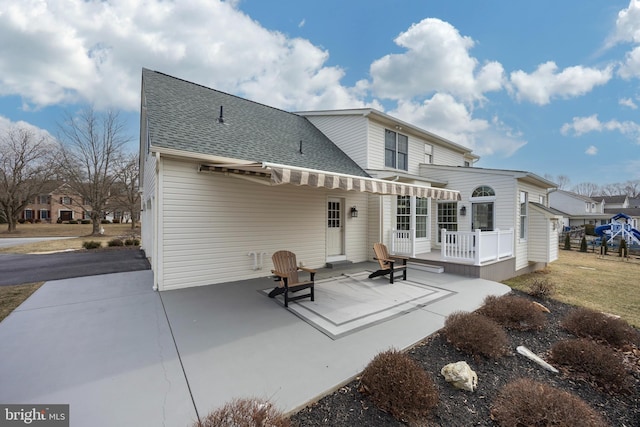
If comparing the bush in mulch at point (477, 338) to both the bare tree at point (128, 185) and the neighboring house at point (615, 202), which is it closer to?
the bare tree at point (128, 185)

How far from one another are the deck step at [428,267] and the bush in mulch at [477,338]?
5.60 meters

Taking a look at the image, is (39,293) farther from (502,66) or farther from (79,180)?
(79,180)

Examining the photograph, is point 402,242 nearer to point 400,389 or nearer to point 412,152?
point 412,152

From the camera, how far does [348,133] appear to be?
13195 mm

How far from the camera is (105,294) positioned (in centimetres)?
703

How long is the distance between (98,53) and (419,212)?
1733cm

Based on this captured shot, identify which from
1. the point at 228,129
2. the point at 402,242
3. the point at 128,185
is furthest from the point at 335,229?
the point at 128,185

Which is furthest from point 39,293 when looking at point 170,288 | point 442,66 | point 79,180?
point 79,180

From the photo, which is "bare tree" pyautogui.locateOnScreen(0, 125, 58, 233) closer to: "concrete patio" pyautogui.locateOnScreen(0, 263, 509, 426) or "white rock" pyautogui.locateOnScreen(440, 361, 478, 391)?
"concrete patio" pyautogui.locateOnScreen(0, 263, 509, 426)

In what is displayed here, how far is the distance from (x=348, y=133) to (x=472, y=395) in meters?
11.8

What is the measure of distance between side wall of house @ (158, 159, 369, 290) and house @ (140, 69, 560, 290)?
0.04m

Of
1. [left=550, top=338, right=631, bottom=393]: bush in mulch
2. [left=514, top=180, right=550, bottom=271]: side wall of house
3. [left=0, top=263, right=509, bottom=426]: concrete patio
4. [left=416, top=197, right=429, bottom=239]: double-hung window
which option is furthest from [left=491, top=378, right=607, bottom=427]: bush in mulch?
[left=514, top=180, right=550, bottom=271]: side wall of house

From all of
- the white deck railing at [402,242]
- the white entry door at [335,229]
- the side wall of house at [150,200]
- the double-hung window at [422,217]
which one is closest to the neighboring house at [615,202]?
the double-hung window at [422,217]

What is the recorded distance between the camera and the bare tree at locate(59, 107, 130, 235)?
24.5 m
